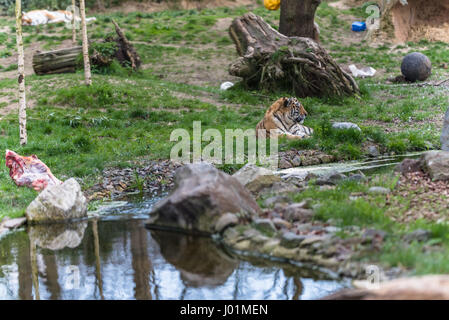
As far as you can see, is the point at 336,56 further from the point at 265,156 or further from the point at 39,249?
the point at 39,249

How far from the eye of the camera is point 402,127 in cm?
1363

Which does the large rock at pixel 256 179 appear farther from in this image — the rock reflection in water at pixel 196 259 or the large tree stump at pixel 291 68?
the large tree stump at pixel 291 68

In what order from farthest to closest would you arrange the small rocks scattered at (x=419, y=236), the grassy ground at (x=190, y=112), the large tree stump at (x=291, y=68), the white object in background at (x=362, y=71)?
the white object in background at (x=362, y=71), the large tree stump at (x=291, y=68), the grassy ground at (x=190, y=112), the small rocks scattered at (x=419, y=236)

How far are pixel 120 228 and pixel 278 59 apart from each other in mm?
10795

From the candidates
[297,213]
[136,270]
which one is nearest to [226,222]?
[297,213]

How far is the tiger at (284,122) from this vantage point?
1275 cm

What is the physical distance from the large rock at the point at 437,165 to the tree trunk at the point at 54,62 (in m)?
13.1

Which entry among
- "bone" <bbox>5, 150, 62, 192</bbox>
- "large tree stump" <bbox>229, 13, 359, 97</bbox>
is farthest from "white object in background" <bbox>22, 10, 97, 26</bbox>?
"bone" <bbox>5, 150, 62, 192</bbox>

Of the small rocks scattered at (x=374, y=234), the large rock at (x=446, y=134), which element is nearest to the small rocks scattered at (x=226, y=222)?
the small rocks scattered at (x=374, y=234)

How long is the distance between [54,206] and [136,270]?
254 centimetres

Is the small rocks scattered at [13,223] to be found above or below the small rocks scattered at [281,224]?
below

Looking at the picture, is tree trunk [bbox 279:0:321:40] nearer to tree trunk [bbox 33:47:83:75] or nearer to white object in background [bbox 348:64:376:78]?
white object in background [bbox 348:64:376:78]

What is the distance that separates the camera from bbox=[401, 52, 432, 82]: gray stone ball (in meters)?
18.6

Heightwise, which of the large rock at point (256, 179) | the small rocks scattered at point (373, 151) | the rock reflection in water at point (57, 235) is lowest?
the small rocks scattered at point (373, 151)
